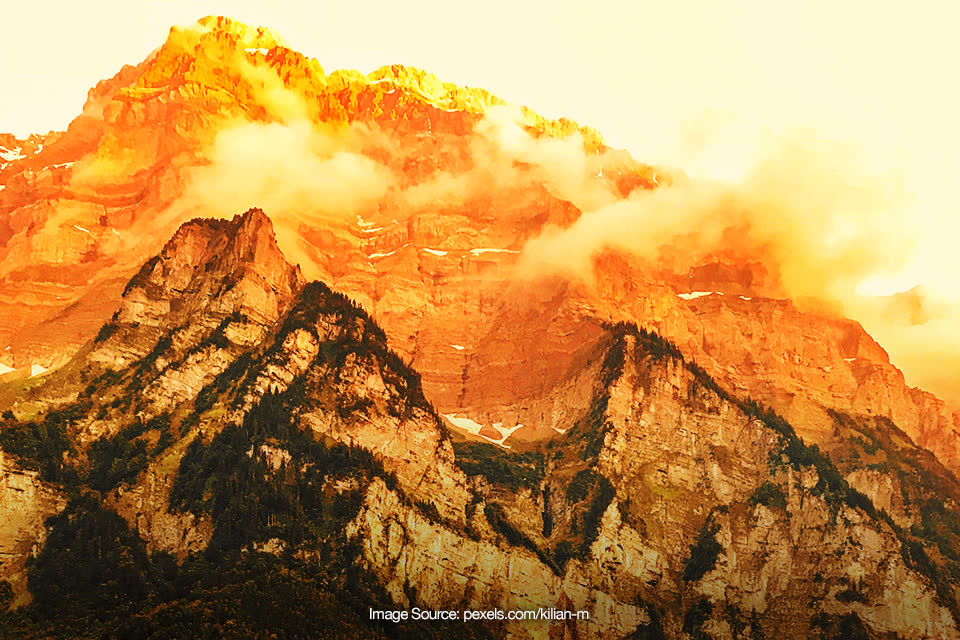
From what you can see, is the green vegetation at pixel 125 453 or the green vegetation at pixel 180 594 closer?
the green vegetation at pixel 180 594

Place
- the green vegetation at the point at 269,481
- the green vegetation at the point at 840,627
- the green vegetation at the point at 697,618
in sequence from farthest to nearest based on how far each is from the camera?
the green vegetation at the point at 840,627 < the green vegetation at the point at 697,618 < the green vegetation at the point at 269,481

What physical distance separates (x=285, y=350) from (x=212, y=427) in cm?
2057

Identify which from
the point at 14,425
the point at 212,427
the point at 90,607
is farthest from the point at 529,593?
the point at 14,425

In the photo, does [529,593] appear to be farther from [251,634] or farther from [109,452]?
[109,452]

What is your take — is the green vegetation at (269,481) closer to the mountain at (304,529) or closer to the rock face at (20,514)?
the mountain at (304,529)

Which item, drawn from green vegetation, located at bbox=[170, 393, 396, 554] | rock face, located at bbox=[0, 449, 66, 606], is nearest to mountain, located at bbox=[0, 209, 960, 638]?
green vegetation, located at bbox=[170, 393, 396, 554]

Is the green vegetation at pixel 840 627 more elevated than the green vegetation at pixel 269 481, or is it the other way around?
the green vegetation at pixel 269 481

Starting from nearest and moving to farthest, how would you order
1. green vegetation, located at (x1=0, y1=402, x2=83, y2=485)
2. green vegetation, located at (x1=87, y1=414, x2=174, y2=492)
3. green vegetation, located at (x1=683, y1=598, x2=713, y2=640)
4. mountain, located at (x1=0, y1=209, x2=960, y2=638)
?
mountain, located at (x1=0, y1=209, x2=960, y2=638)
green vegetation, located at (x1=0, y1=402, x2=83, y2=485)
green vegetation, located at (x1=87, y1=414, x2=174, y2=492)
green vegetation, located at (x1=683, y1=598, x2=713, y2=640)

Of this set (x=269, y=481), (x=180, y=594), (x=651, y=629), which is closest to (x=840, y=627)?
(x=651, y=629)

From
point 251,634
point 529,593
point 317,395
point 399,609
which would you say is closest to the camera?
point 251,634

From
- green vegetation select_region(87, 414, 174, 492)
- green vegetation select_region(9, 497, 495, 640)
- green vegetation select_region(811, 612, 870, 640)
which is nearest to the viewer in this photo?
green vegetation select_region(9, 497, 495, 640)

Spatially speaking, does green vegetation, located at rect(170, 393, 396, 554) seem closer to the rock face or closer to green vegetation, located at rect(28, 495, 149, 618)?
green vegetation, located at rect(28, 495, 149, 618)

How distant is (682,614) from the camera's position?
192 metres

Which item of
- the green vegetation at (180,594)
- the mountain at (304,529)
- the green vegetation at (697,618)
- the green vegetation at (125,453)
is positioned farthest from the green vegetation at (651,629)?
the green vegetation at (125,453)
